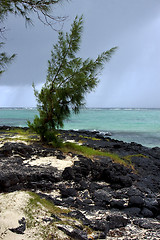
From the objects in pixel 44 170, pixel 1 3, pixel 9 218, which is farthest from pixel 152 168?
pixel 1 3

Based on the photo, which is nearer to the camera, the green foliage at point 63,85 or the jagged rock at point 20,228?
the jagged rock at point 20,228

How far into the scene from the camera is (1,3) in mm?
3893

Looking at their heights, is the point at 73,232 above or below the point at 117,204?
above

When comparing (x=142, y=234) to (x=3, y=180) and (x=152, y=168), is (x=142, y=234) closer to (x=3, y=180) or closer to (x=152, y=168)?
(x=3, y=180)

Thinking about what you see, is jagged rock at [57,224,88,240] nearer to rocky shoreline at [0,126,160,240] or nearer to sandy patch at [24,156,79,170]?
rocky shoreline at [0,126,160,240]

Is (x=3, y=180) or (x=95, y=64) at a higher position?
(x=95, y=64)

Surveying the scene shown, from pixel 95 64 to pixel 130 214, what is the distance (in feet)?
26.8

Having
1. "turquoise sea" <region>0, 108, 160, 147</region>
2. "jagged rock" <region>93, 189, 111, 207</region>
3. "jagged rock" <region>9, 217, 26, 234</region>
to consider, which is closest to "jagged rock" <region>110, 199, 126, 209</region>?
"jagged rock" <region>93, 189, 111, 207</region>

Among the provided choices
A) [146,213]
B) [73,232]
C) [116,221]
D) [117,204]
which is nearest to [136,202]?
[146,213]

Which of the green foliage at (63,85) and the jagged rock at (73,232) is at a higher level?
the green foliage at (63,85)

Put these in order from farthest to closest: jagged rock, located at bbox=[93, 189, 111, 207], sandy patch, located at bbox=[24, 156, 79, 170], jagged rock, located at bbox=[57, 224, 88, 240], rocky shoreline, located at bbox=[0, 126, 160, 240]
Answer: sandy patch, located at bbox=[24, 156, 79, 170]
jagged rock, located at bbox=[93, 189, 111, 207]
rocky shoreline, located at bbox=[0, 126, 160, 240]
jagged rock, located at bbox=[57, 224, 88, 240]

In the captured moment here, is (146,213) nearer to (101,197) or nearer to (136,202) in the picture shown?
(136,202)

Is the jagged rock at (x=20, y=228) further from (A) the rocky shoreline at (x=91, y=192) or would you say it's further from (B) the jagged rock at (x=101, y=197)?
(B) the jagged rock at (x=101, y=197)

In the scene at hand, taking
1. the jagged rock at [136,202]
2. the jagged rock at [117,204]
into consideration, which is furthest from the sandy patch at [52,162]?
the jagged rock at [136,202]
